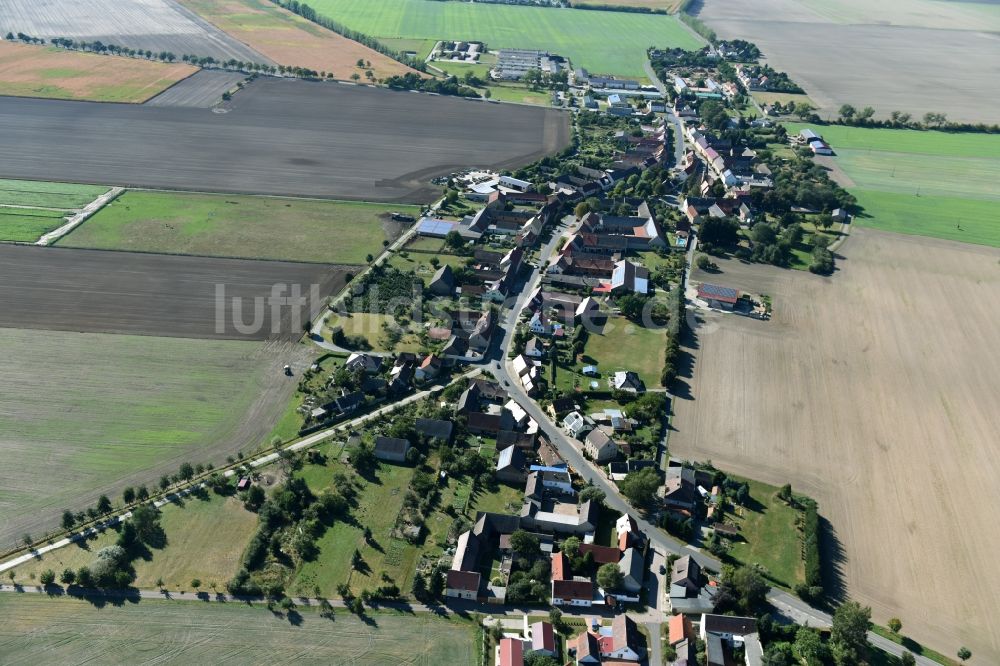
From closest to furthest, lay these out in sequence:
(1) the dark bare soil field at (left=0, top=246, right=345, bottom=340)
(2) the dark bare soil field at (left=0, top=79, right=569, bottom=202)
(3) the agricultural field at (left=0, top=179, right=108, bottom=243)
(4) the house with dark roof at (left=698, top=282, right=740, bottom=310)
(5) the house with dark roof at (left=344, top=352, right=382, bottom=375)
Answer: (5) the house with dark roof at (left=344, top=352, right=382, bottom=375) → (1) the dark bare soil field at (left=0, top=246, right=345, bottom=340) → (4) the house with dark roof at (left=698, top=282, right=740, bottom=310) → (3) the agricultural field at (left=0, top=179, right=108, bottom=243) → (2) the dark bare soil field at (left=0, top=79, right=569, bottom=202)

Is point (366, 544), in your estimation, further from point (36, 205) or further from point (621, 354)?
point (36, 205)

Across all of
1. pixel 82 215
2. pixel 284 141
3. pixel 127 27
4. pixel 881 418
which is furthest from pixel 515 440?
pixel 127 27

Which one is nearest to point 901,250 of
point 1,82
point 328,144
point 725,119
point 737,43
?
point 725,119

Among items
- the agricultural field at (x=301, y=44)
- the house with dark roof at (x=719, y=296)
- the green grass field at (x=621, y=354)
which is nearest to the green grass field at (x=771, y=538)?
the green grass field at (x=621, y=354)

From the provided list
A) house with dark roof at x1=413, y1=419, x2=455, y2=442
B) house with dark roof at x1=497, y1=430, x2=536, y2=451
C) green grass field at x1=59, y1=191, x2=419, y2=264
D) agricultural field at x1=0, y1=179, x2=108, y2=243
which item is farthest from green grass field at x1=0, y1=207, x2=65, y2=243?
house with dark roof at x1=497, y1=430, x2=536, y2=451

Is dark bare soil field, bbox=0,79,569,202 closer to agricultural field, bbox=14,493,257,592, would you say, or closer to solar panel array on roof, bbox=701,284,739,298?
solar panel array on roof, bbox=701,284,739,298

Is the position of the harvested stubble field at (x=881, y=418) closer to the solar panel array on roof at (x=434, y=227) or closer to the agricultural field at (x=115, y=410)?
the solar panel array on roof at (x=434, y=227)
